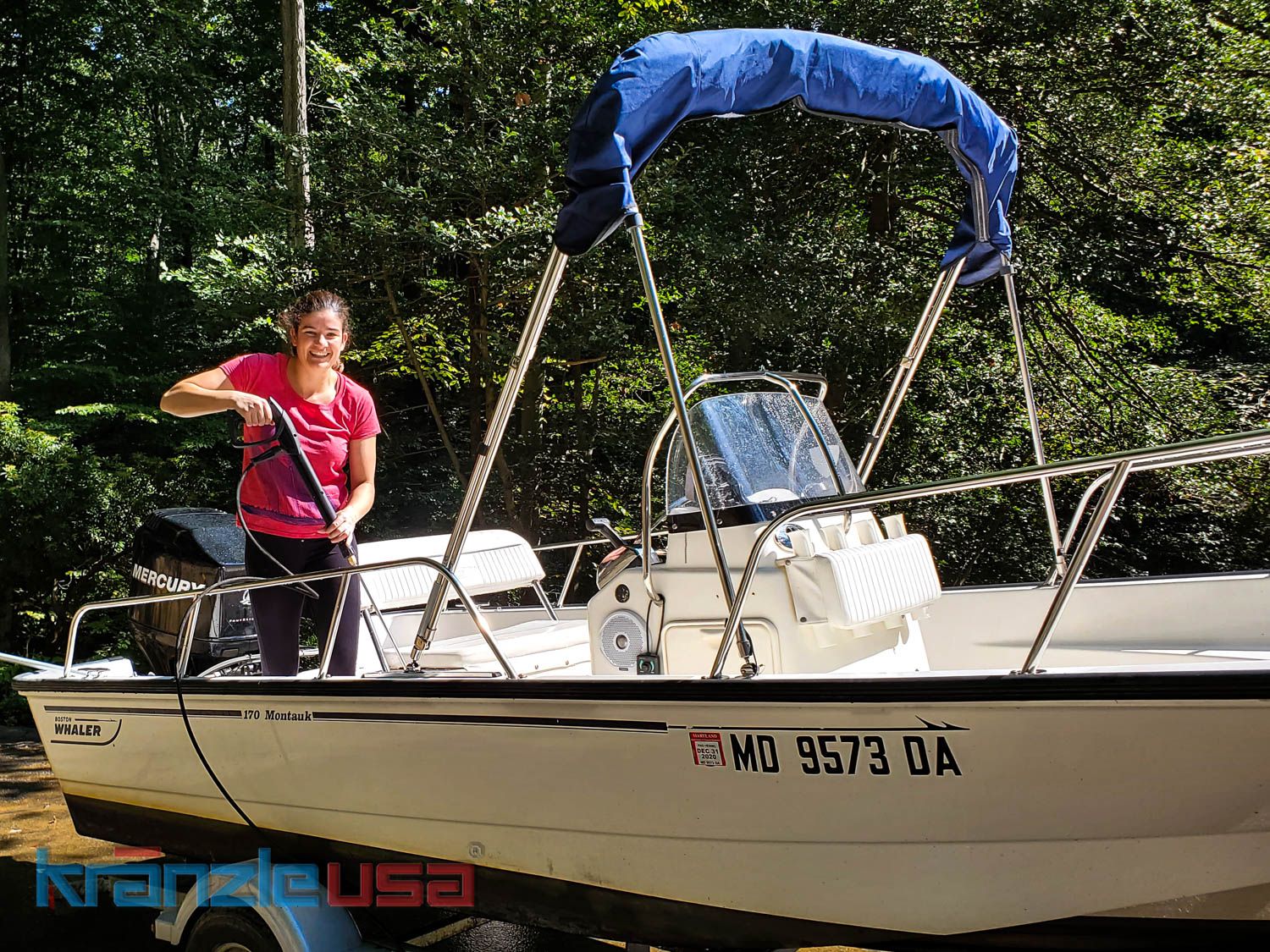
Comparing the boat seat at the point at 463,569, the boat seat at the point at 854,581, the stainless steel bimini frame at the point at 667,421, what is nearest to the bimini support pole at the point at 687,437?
the stainless steel bimini frame at the point at 667,421

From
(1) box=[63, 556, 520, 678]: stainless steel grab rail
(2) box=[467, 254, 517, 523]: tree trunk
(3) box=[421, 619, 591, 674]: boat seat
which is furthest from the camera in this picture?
(2) box=[467, 254, 517, 523]: tree trunk

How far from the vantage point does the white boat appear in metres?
2.21

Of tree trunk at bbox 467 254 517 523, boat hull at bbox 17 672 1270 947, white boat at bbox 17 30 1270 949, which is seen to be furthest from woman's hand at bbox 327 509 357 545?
tree trunk at bbox 467 254 517 523

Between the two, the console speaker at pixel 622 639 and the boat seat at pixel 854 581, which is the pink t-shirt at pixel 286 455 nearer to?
the console speaker at pixel 622 639

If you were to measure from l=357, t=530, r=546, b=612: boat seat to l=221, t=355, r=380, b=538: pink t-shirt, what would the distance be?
93cm

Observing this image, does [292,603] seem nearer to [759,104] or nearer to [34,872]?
[759,104]

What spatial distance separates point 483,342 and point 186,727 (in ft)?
21.3

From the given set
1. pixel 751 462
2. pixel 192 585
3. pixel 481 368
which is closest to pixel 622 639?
pixel 751 462

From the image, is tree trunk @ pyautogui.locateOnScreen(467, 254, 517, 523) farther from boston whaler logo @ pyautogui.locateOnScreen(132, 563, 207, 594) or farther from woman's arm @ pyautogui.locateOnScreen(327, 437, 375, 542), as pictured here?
woman's arm @ pyautogui.locateOnScreen(327, 437, 375, 542)

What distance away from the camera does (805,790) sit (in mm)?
2451

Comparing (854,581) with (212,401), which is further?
(212,401)

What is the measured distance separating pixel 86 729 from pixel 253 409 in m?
1.55

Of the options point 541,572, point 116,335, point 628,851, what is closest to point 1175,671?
point 628,851

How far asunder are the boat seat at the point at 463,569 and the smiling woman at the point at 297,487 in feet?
2.83
